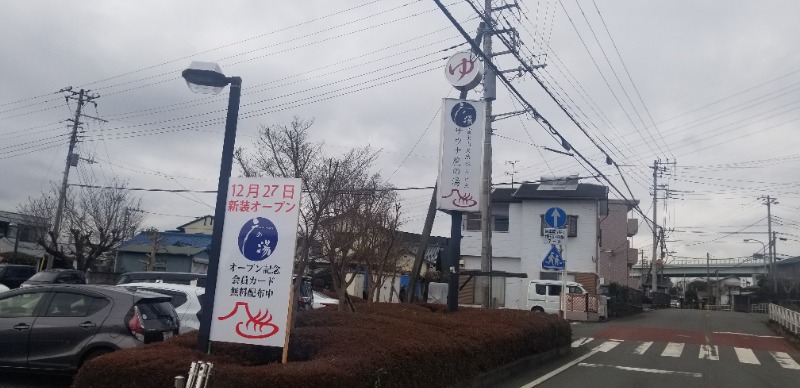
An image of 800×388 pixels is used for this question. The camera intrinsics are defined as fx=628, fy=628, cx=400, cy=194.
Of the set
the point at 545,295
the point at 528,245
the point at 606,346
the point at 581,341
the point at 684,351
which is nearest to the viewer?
the point at 684,351

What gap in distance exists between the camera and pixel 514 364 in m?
11.2

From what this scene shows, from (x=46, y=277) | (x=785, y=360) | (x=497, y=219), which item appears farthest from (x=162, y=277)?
(x=497, y=219)

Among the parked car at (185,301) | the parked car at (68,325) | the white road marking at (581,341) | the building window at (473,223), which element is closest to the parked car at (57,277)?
the parked car at (185,301)

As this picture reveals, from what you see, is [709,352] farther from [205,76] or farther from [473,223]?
[473,223]

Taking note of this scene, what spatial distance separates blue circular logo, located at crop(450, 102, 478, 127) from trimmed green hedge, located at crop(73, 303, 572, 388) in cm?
475

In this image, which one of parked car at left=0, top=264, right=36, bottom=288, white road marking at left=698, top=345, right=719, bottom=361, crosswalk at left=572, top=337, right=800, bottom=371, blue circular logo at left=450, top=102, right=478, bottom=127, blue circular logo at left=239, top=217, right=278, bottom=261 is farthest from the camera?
parked car at left=0, top=264, right=36, bottom=288

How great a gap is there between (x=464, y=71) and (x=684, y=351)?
9.22 meters

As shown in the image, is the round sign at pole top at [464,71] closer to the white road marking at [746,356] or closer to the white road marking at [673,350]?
the white road marking at [673,350]

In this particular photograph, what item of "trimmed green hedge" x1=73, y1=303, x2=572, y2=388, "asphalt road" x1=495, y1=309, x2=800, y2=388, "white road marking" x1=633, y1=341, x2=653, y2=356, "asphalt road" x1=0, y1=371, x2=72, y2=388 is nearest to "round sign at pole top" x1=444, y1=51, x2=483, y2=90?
"trimmed green hedge" x1=73, y1=303, x2=572, y2=388

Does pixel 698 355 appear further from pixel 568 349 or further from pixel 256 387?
pixel 256 387

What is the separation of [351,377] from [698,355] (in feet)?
40.5

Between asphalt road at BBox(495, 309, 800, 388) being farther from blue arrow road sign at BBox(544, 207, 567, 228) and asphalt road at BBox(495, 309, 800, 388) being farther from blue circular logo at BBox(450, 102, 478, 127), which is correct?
blue circular logo at BBox(450, 102, 478, 127)

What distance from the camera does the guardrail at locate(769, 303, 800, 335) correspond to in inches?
822

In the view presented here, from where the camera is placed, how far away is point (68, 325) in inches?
318
